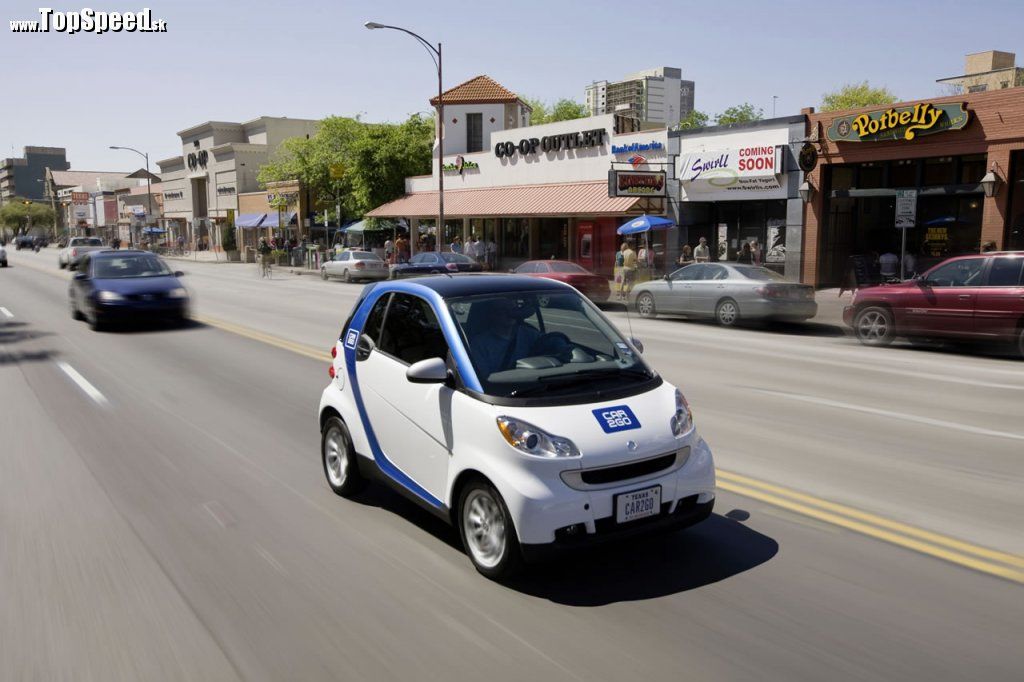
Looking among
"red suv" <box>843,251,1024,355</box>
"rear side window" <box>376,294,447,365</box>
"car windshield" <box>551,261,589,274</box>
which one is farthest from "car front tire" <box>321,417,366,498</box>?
"car windshield" <box>551,261,589,274</box>

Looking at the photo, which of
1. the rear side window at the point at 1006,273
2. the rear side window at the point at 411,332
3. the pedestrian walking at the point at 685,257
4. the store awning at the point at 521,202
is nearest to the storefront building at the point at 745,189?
the pedestrian walking at the point at 685,257

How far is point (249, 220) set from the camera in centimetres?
6475

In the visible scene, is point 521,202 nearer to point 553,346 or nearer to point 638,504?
point 553,346

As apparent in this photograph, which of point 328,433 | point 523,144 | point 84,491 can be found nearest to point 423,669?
point 328,433

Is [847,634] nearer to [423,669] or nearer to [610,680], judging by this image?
[610,680]

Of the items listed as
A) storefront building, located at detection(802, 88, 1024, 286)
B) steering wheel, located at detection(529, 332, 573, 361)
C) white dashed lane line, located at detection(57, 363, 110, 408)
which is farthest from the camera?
storefront building, located at detection(802, 88, 1024, 286)

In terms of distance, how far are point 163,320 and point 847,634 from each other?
1799 cm

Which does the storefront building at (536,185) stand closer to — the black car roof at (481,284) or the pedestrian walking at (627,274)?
the pedestrian walking at (627,274)

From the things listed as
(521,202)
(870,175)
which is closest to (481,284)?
(870,175)

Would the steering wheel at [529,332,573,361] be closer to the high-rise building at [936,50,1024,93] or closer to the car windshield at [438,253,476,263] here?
the car windshield at [438,253,476,263]

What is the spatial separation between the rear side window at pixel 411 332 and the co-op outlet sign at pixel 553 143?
28.1 meters

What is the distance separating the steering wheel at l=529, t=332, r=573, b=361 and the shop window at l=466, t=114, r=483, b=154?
1491 inches

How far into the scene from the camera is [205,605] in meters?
4.55

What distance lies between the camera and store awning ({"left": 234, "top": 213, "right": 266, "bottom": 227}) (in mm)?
63375
